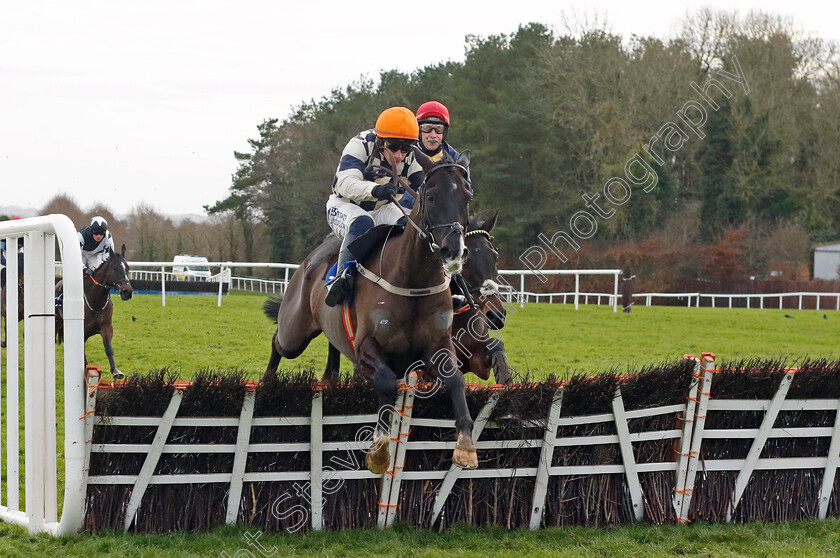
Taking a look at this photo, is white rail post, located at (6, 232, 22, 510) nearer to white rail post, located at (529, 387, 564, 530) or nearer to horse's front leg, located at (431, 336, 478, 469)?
horse's front leg, located at (431, 336, 478, 469)

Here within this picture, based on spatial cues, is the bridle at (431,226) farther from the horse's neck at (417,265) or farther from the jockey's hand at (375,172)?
the jockey's hand at (375,172)

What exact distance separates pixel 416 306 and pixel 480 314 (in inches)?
58.0

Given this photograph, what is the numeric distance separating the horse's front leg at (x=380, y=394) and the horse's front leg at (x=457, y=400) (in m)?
0.24

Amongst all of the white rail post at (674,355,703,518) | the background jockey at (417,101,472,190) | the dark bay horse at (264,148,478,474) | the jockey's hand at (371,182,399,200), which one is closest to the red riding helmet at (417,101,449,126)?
the background jockey at (417,101,472,190)

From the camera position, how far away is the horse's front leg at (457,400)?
Answer: 13.2 feet

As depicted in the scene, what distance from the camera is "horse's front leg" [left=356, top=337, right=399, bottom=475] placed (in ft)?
13.4

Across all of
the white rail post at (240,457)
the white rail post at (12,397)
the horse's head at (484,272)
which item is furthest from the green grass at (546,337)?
the white rail post at (240,457)

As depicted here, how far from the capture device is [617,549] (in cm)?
400

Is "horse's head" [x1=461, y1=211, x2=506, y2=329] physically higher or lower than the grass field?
higher

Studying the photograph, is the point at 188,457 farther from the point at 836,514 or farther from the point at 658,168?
the point at 658,168

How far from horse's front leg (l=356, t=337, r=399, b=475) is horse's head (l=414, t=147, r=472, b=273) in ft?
2.30

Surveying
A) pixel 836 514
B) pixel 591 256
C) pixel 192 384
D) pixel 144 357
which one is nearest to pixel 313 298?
pixel 192 384

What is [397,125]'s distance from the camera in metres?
5.05

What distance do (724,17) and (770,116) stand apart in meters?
3.50
